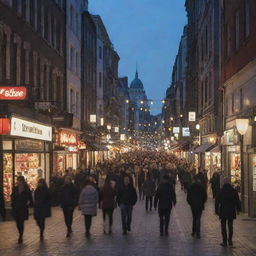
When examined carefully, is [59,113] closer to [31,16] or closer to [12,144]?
[31,16]

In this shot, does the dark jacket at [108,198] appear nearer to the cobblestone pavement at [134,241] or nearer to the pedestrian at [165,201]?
the cobblestone pavement at [134,241]

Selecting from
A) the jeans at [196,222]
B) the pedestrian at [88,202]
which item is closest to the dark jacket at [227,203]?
the jeans at [196,222]

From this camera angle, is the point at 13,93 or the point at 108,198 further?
the point at 13,93

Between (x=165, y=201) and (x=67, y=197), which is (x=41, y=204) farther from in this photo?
(x=165, y=201)

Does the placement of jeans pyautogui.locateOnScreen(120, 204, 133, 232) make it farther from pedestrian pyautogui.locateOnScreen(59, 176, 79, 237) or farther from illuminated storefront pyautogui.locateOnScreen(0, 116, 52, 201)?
illuminated storefront pyautogui.locateOnScreen(0, 116, 52, 201)

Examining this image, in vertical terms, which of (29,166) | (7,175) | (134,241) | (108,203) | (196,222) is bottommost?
(134,241)

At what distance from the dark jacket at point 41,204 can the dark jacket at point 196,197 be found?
4130 mm

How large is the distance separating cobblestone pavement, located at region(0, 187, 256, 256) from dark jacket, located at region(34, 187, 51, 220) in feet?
2.18

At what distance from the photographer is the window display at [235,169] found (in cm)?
2892

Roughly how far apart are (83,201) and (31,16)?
15598 mm

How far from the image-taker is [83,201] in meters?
18.4

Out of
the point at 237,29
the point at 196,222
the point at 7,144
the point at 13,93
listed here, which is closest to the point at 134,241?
the point at 196,222

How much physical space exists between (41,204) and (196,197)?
4.49m

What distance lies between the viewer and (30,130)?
1085 inches
